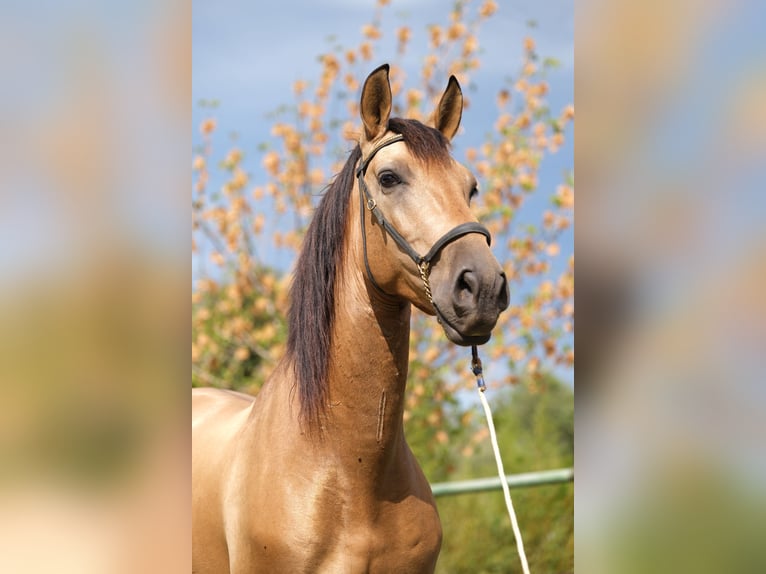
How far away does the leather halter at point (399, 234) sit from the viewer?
7.47 feet

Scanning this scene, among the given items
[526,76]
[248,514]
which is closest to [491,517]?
[526,76]

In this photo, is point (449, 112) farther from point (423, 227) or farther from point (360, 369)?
point (360, 369)

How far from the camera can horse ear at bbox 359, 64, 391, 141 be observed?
2572 mm

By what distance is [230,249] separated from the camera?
7.41 metres

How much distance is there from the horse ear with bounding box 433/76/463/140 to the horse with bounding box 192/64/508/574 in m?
0.28

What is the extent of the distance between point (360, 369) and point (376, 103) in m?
0.89

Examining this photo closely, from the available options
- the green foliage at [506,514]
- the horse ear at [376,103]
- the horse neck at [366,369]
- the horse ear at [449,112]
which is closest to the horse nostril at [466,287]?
the horse neck at [366,369]

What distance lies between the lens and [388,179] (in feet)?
8.16

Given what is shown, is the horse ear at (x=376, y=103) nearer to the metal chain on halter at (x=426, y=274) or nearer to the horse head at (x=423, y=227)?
the horse head at (x=423, y=227)
